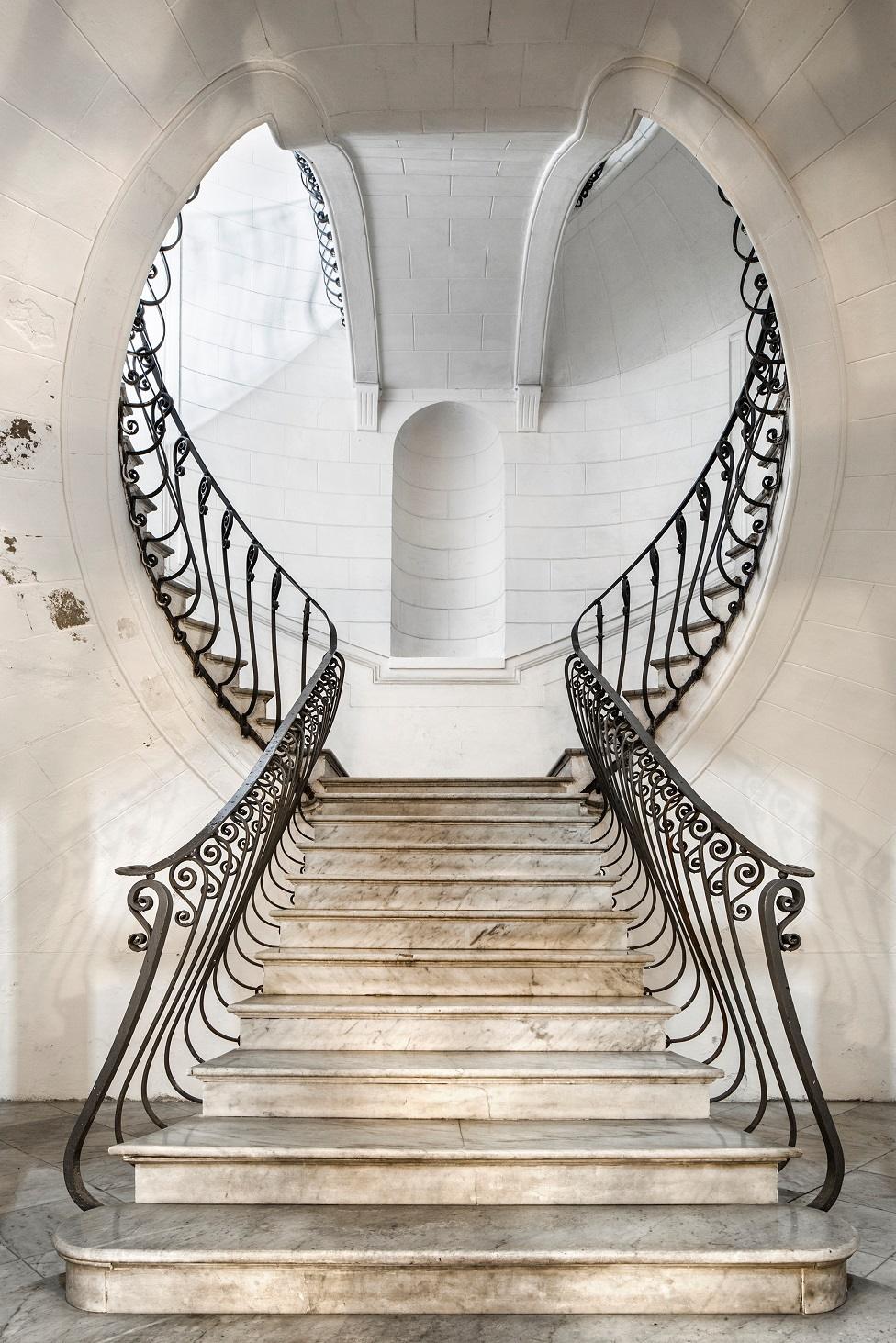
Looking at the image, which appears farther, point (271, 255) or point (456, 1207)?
point (271, 255)

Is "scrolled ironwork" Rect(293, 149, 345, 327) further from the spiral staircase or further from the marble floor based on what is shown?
the marble floor

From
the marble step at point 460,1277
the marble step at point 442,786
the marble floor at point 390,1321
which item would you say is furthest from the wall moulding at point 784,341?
the marble step at point 460,1277

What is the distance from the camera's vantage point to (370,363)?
675 cm

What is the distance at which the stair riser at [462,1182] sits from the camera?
94.3 inches

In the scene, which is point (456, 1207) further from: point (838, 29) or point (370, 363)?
point (370, 363)

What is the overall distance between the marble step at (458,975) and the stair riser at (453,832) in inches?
30.6

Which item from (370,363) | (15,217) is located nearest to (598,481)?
(370,363)

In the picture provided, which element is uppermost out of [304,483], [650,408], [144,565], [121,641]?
[650,408]

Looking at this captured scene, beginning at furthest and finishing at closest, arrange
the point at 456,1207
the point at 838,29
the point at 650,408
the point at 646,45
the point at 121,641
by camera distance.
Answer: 1. the point at 650,408
2. the point at 121,641
3. the point at 646,45
4. the point at 838,29
5. the point at 456,1207

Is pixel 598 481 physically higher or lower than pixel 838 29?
lower

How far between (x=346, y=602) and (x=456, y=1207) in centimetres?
473

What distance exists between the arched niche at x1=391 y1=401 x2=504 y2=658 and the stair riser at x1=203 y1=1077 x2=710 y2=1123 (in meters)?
4.33

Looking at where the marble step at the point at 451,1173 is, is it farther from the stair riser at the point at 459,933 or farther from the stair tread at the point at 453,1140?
the stair riser at the point at 459,933

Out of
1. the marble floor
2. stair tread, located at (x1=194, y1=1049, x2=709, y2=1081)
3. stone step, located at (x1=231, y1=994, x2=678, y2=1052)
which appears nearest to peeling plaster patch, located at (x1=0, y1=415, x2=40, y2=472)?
stone step, located at (x1=231, y1=994, x2=678, y2=1052)
